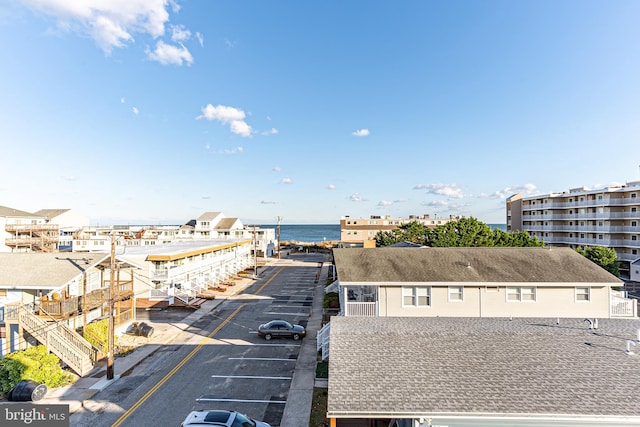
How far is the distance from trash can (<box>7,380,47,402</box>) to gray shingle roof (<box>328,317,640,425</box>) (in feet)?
48.4

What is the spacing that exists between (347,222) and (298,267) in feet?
92.0

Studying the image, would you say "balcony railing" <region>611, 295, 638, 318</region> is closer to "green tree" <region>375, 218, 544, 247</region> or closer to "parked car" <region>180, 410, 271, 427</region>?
"green tree" <region>375, 218, 544, 247</region>

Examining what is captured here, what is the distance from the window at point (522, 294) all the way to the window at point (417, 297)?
5275 mm

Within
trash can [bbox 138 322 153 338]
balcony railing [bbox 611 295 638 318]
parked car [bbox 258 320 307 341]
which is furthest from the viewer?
trash can [bbox 138 322 153 338]

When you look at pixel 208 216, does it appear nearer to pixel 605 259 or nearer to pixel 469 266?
pixel 469 266

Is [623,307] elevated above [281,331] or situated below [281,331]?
above

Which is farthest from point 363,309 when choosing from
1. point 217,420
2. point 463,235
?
point 463,235

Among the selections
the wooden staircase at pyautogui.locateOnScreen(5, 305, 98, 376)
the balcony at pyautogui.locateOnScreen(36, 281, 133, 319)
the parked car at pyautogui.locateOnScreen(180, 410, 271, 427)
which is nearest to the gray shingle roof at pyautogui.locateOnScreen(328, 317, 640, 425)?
the parked car at pyautogui.locateOnScreen(180, 410, 271, 427)

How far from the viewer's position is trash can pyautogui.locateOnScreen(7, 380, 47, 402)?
1473cm

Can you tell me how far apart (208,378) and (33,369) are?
8.96m

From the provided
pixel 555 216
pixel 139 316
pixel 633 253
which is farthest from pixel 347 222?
pixel 139 316

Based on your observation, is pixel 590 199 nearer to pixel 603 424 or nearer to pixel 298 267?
pixel 298 267

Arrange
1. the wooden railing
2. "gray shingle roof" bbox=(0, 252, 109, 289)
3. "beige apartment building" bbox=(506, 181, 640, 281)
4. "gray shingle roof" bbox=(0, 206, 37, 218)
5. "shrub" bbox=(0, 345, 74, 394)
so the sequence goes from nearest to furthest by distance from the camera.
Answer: "shrub" bbox=(0, 345, 74, 394) < the wooden railing < "gray shingle roof" bbox=(0, 252, 109, 289) < "beige apartment building" bbox=(506, 181, 640, 281) < "gray shingle roof" bbox=(0, 206, 37, 218)

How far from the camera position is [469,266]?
21688 mm
